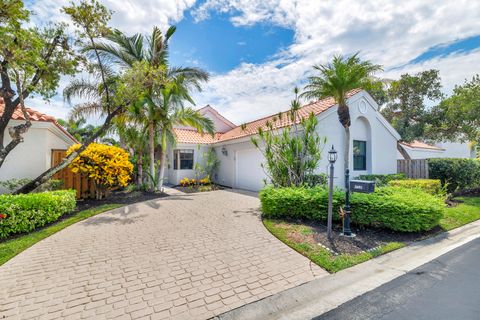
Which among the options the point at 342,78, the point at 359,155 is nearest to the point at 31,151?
the point at 342,78

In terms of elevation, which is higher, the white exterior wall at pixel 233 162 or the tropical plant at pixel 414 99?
the tropical plant at pixel 414 99

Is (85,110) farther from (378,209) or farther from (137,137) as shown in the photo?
(378,209)

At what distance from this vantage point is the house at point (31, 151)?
326 inches

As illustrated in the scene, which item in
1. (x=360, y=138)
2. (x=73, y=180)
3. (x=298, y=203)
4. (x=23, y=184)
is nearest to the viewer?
(x=298, y=203)

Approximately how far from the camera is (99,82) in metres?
10.9

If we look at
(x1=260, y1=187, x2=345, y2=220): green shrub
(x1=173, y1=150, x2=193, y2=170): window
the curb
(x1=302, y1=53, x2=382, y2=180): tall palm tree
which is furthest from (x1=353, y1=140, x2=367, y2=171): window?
(x1=173, y1=150, x2=193, y2=170): window

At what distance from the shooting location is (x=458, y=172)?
11.6 meters

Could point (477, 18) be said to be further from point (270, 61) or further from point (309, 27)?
point (270, 61)

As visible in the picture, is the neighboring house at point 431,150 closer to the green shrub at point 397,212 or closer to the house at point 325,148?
the house at point 325,148

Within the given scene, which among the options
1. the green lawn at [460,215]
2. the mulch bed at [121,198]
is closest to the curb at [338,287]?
the green lawn at [460,215]

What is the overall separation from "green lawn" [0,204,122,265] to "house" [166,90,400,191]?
6232 mm

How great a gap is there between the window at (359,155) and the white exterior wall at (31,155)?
15.2 m

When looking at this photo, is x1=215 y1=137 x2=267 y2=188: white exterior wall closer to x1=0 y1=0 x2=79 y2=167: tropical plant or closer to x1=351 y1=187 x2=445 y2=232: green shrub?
x1=351 y1=187 x2=445 y2=232: green shrub

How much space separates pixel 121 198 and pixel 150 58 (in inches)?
287
